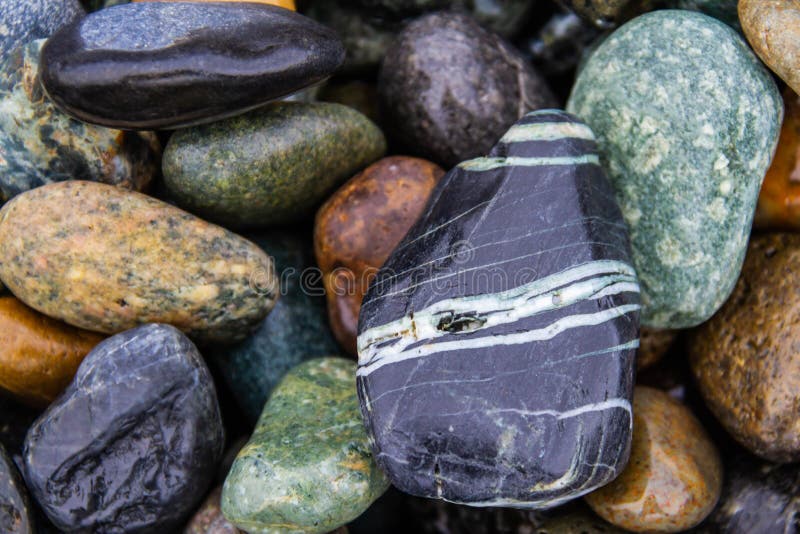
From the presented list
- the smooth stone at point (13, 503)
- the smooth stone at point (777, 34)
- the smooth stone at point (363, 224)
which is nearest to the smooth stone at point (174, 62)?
the smooth stone at point (363, 224)

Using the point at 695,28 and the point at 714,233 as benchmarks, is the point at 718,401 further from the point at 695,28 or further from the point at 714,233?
the point at 695,28

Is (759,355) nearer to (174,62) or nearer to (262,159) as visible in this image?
(262,159)

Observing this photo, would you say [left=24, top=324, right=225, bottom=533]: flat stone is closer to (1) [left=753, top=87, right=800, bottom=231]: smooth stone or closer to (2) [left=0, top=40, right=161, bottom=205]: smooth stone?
(2) [left=0, top=40, right=161, bottom=205]: smooth stone

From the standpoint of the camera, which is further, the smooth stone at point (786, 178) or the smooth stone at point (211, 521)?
the smooth stone at point (786, 178)

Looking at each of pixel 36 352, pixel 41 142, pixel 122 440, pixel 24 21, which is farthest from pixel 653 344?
pixel 24 21

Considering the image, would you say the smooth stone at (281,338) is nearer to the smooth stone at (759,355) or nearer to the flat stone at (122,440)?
the flat stone at (122,440)

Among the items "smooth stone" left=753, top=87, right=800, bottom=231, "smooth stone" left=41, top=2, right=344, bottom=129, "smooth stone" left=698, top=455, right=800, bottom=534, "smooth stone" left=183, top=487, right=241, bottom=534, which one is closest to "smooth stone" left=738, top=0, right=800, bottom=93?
"smooth stone" left=753, top=87, right=800, bottom=231
